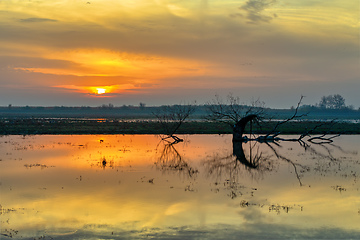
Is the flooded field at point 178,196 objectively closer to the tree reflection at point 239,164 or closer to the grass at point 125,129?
the tree reflection at point 239,164

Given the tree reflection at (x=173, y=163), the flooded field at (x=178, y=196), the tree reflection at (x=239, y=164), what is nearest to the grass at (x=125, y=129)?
the tree reflection at (x=239, y=164)

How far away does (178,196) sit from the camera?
1783cm

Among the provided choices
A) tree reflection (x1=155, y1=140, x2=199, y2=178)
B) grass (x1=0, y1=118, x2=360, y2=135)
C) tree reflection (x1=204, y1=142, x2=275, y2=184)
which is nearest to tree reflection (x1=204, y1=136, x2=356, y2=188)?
tree reflection (x1=204, y1=142, x2=275, y2=184)

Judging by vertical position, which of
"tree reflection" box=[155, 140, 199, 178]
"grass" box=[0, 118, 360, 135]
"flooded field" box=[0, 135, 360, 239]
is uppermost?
"grass" box=[0, 118, 360, 135]

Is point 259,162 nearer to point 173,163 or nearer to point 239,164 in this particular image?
point 239,164

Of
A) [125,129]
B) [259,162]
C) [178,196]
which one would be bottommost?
[178,196]

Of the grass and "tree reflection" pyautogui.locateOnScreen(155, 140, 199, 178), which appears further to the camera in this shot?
the grass

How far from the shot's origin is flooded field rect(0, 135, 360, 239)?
13016 mm

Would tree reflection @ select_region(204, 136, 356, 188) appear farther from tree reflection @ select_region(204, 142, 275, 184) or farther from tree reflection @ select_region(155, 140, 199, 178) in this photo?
tree reflection @ select_region(155, 140, 199, 178)

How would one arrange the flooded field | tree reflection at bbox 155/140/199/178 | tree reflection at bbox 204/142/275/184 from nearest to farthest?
the flooded field, tree reflection at bbox 204/142/275/184, tree reflection at bbox 155/140/199/178

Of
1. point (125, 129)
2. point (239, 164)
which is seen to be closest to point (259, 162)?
point (239, 164)

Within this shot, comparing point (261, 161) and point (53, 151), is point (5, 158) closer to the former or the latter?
point (53, 151)

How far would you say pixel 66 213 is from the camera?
15.0 meters

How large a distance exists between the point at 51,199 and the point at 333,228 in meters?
11.8
